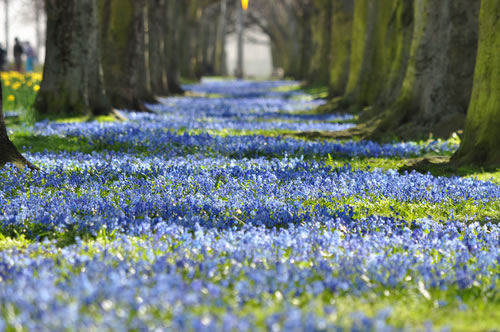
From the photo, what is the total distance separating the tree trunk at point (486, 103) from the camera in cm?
784

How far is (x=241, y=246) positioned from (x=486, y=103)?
17.1ft

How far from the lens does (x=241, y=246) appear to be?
4.05m

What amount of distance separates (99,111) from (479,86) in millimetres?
8534

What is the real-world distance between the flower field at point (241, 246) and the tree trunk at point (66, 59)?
485 cm

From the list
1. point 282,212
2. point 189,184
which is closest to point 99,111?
point 189,184

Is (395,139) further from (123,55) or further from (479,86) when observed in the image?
(123,55)

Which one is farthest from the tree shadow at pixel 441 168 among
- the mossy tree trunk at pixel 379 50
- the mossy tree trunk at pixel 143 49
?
the mossy tree trunk at pixel 143 49

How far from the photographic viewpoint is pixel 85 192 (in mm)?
5844

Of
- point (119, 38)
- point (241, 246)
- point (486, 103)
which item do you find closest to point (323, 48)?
point (119, 38)

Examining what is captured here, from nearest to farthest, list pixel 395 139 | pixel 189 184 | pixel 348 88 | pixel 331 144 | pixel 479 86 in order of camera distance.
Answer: pixel 189 184, pixel 479 86, pixel 331 144, pixel 395 139, pixel 348 88

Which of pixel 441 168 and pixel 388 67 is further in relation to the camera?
pixel 388 67

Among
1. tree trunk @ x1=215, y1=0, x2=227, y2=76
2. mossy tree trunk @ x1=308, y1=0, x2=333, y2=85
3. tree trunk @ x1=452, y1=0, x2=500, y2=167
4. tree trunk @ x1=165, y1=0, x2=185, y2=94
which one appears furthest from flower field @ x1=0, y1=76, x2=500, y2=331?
tree trunk @ x1=215, y1=0, x2=227, y2=76

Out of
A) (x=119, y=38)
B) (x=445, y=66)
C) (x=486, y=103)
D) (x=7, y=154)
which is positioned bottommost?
(x=7, y=154)

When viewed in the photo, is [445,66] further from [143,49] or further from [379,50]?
[143,49]
